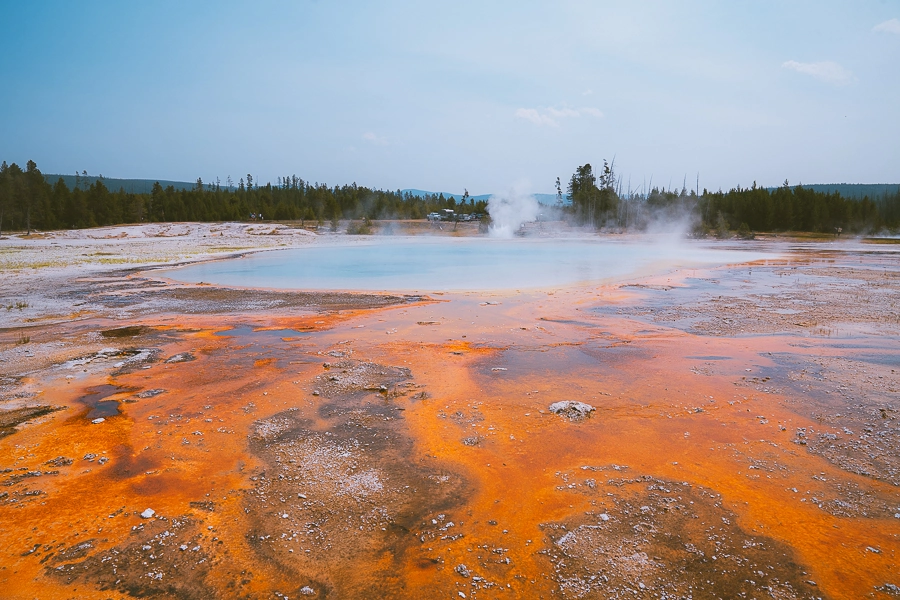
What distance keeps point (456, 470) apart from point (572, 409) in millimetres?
1947

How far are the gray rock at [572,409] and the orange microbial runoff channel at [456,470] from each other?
32 millimetres

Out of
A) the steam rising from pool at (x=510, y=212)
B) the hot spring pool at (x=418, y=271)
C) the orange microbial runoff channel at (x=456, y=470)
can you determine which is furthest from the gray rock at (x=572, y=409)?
the steam rising from pool at (x=510, y=212)

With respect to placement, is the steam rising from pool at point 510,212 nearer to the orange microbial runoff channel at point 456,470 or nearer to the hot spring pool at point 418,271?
the hot spring pool at point 418,271

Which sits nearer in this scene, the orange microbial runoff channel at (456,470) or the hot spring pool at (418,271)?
the orange microbial runoff channel at (456,470)

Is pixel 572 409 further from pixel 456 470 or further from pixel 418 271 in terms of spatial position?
pixel 418 271

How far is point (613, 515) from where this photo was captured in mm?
3752

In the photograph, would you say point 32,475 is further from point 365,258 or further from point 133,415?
point 365,258

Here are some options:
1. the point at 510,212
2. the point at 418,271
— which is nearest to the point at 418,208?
the point at 510,212

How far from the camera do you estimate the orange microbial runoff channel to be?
316cm

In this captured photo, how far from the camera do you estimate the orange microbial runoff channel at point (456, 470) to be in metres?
3.16

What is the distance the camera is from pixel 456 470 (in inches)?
176

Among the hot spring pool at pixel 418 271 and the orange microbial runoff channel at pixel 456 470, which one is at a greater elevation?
the hot spring pool at pixel 418 271

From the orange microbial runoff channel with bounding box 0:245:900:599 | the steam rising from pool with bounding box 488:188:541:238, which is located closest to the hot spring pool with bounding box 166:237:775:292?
the orange microbial runoff channel with bounding box 0:245:900:599

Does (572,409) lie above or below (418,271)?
below
